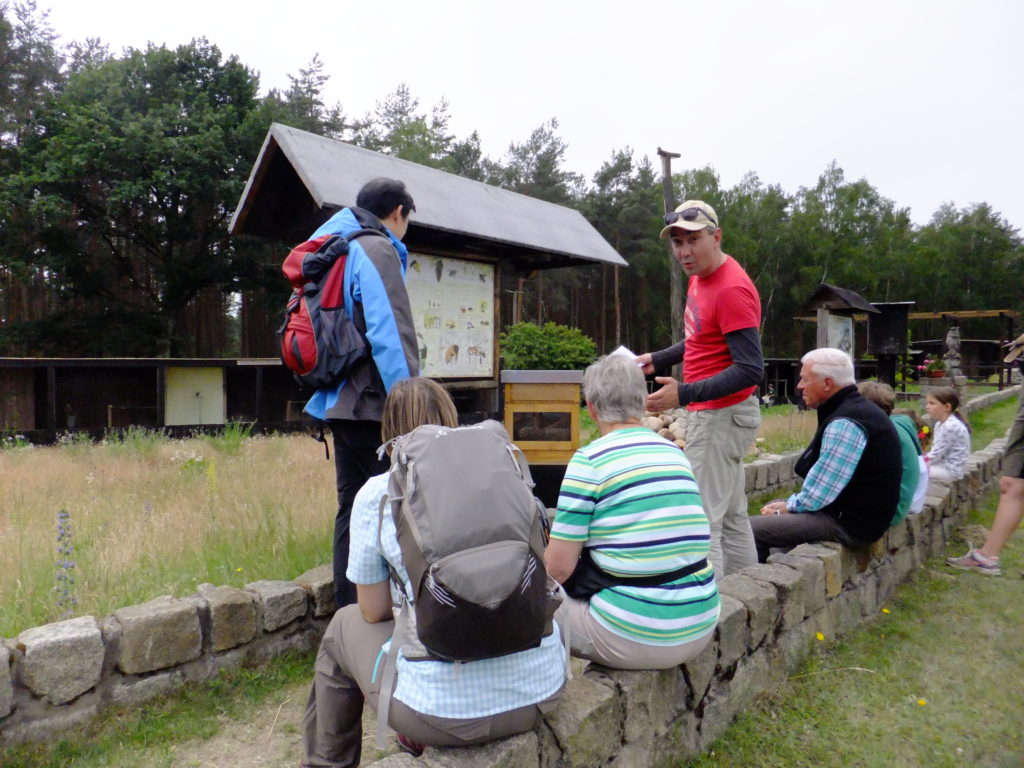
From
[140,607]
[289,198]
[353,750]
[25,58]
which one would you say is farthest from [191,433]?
[25,58]

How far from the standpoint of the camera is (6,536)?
11.3 ft

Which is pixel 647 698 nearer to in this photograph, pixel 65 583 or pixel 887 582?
pixel 65 583

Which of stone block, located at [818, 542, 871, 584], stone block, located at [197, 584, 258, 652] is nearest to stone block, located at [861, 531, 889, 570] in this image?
stone block, located at [818, 542, 871, 584]

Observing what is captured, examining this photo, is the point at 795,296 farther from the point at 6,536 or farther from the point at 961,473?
the point at 6,536

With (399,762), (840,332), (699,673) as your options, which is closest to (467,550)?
(399,762)

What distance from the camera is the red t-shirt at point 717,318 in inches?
114

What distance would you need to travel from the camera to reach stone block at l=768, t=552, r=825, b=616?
116 inches

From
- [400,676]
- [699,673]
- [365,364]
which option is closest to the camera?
→ [400,676]

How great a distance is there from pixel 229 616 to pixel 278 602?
20cm

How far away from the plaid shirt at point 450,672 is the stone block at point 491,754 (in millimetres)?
85

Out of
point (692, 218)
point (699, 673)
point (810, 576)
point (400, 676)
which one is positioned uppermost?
point (692, 218)

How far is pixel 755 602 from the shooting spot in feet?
8.53

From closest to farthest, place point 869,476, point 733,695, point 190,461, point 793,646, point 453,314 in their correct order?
1. point 733,695
2. point 793,646
3. point 869,476
4. point 453,314
5. point 190,461

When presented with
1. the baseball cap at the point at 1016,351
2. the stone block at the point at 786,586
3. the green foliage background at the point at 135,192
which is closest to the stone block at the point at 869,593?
the stone block at the point at 786,586
